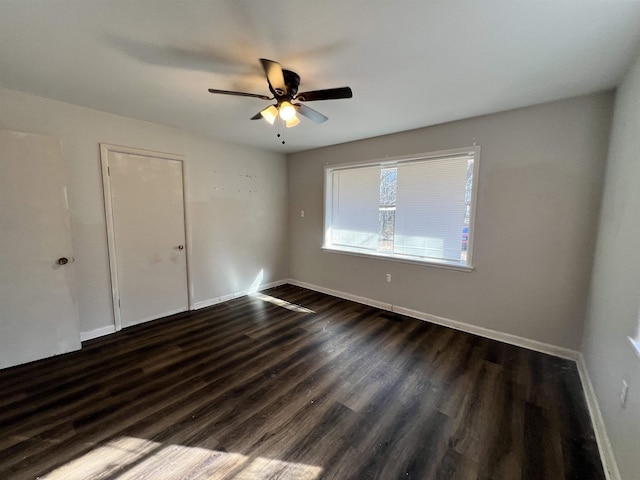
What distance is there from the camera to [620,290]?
5.31ft

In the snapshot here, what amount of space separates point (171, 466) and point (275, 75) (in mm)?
2451

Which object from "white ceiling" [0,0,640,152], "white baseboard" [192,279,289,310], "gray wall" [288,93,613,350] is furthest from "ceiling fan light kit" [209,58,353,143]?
"white baseboard" [192,279,289,310]

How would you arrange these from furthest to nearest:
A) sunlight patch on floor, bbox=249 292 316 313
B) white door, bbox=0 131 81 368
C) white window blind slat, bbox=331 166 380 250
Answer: white window blind slat, bbox=331 166 380 250
sunlight patch on floor, bbox=249 292 316 313
white door, bbox=0 131 81 368

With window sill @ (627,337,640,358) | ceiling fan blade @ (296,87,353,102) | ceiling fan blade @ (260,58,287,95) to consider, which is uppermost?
ceiling fan blade @ (260,58,287,95)

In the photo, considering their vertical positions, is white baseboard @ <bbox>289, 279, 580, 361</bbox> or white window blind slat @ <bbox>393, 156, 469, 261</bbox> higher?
white window blind slat @ <bbox>393, 156, 469, 261</bbox>

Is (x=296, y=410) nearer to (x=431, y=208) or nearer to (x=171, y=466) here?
(x=171, y=466)

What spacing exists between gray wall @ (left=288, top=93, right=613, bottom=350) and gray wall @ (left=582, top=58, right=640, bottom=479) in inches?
6.4

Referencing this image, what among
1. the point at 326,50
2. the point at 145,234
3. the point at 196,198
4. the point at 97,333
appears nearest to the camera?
the point at 326,50

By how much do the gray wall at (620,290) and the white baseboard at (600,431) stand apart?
0.06 m

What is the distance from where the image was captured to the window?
305 cm

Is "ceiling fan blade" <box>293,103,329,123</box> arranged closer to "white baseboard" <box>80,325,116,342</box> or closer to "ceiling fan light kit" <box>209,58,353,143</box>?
"ceiling fan light kit" <box>209,58,353,143</box>

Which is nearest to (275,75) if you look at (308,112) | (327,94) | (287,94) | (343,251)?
(287,94)

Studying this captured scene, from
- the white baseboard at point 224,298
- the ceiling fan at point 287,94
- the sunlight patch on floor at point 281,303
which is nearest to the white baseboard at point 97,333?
the white baseboard at point 224,298

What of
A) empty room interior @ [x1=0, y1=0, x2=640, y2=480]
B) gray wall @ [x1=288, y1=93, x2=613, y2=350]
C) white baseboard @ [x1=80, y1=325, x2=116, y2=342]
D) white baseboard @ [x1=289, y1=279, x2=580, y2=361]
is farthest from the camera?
white baseboard @ [x1=80, y1=325, x2=116, y2=342]
